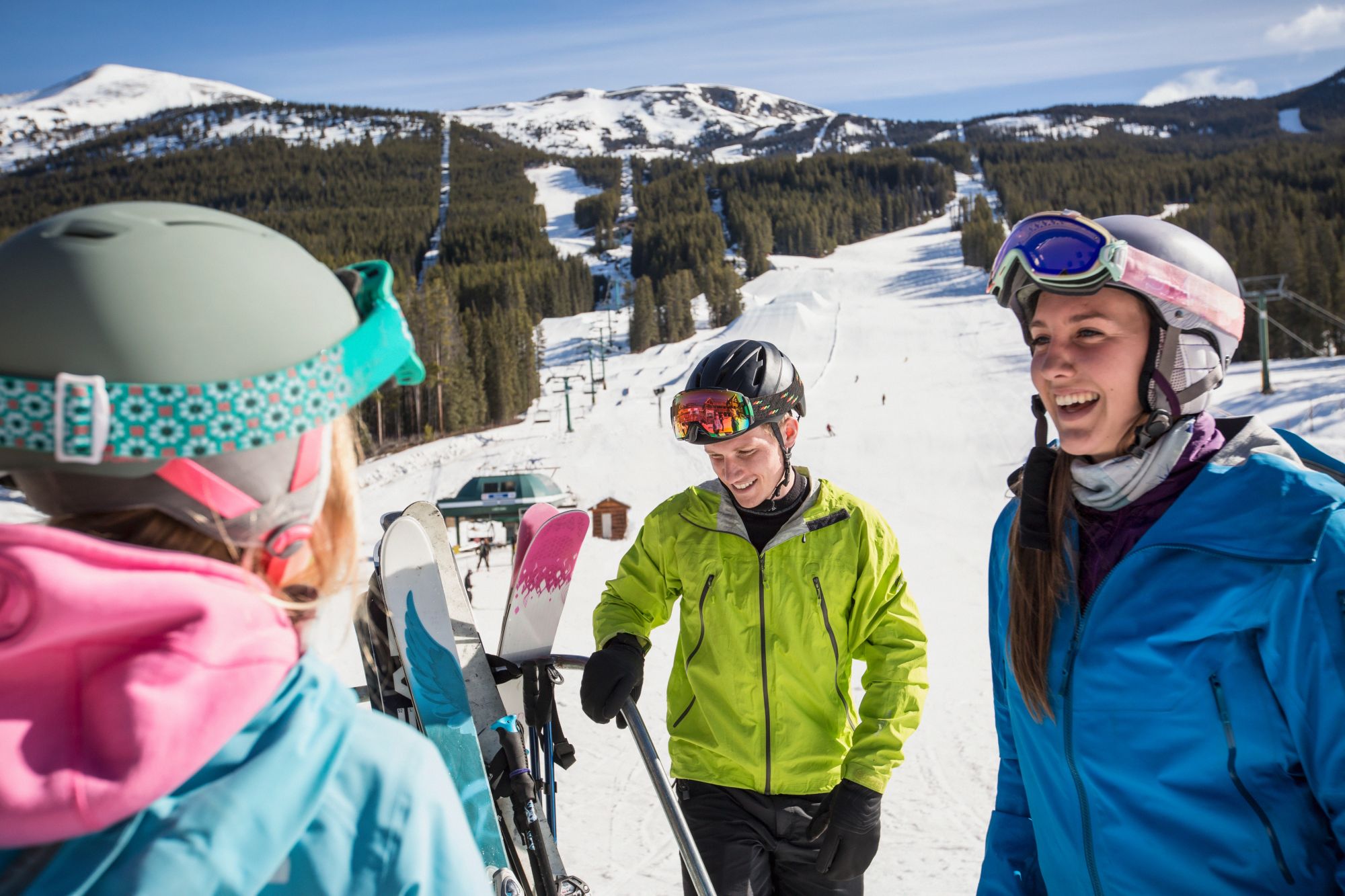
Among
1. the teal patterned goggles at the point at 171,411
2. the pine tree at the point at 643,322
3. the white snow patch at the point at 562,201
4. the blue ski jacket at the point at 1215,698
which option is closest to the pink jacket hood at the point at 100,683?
the teal patterned goggles at the point at 171,411

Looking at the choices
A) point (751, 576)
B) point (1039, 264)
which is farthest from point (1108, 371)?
point (751, 576)

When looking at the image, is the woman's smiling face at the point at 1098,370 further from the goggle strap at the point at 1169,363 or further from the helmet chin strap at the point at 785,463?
the helmet chin strap at the point at 785,463

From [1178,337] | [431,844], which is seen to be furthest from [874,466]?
[431,844]

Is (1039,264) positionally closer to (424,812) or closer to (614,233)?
(424,812)

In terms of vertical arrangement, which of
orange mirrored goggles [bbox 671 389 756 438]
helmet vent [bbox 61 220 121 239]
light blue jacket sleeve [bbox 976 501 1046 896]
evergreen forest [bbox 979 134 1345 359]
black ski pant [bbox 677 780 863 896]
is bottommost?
black ski pant [bbox 677 780 863 896]

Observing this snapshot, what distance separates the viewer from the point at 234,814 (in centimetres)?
83

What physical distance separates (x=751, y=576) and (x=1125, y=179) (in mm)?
125589

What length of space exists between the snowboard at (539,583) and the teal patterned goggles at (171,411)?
2.30 metres

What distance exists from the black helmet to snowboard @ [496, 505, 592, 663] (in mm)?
759

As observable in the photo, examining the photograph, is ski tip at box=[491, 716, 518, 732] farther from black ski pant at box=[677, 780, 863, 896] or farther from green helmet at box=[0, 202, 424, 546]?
green helmet at box=[0, 202, 424, 546]

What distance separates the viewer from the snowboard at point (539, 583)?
3.33 meters

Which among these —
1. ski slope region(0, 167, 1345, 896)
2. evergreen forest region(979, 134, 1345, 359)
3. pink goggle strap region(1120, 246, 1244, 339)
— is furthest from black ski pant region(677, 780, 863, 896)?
evergreen forest region(979, 134, 1345, 359)

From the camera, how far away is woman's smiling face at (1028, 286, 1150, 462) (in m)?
1.95

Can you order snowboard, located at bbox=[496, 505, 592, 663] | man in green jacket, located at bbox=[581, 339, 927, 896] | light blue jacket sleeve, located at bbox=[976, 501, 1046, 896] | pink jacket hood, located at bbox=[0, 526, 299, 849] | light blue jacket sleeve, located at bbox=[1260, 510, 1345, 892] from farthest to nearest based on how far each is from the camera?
snowboard, located at bbox=[496, 505, 592, 663]
man in green jacket, located at bbox=[581, 339, 927, 896]
light blue jacket sleeve, located at bbox=[976, 501, 1046, 896]
light blue jacket sleeve, located at bbox=[1260, 510, 1345, 892]
pink jacket hood, located at bbox=[0, 526, 299, 849]
